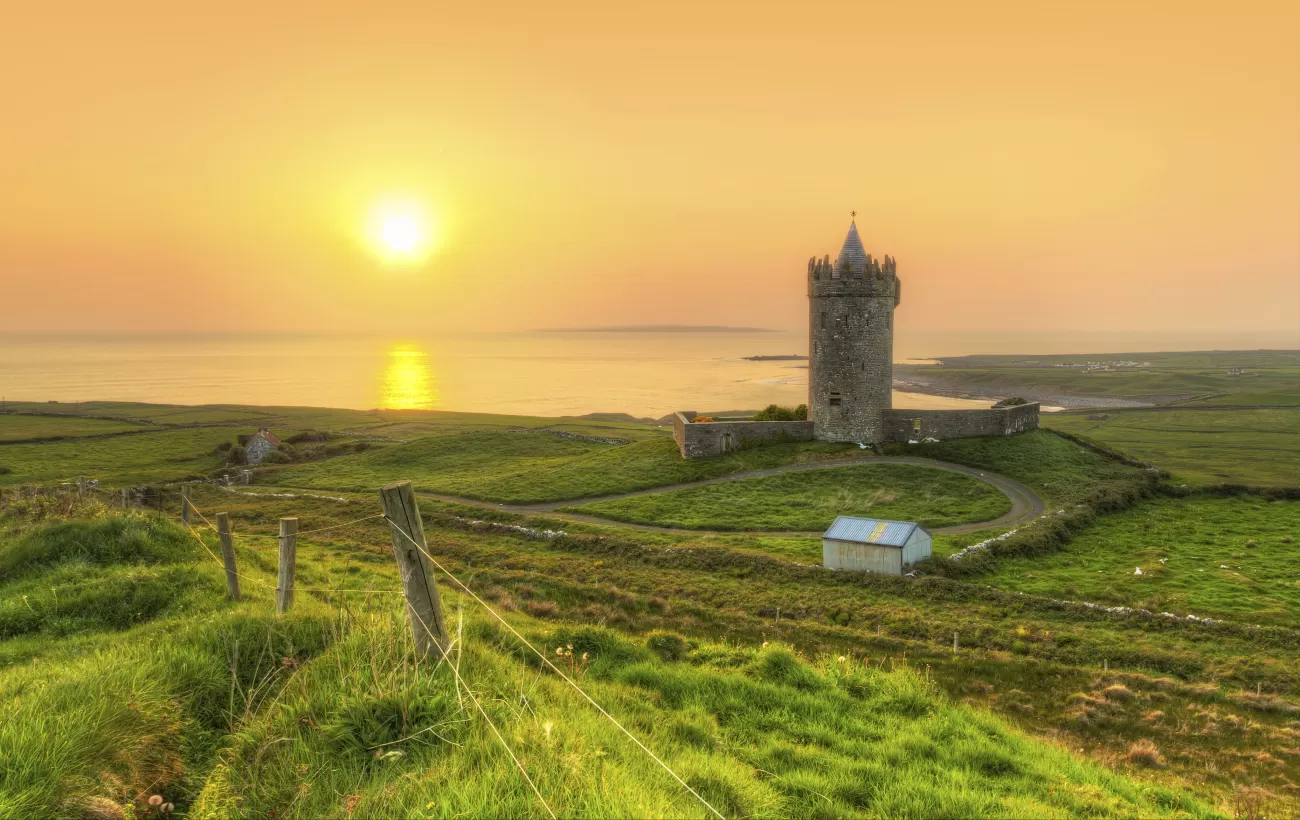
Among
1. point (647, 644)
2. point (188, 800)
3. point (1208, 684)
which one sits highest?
point (188, 800)

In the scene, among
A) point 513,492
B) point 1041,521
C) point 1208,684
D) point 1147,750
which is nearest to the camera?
point 1147,750

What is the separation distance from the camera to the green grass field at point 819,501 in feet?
107

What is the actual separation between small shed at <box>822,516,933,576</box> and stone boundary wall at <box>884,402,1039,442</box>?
18.0 m

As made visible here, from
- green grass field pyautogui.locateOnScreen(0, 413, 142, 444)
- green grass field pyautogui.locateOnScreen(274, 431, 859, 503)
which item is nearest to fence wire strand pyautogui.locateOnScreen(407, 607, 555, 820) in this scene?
green grass field pyautogui.locateOnScreen(274, 431, 859, 503)

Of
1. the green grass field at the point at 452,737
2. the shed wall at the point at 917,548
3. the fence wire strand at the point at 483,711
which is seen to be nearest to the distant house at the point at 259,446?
the green grass field at the point at 452,737

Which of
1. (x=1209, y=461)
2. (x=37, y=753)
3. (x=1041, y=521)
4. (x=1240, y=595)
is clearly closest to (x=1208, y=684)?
(x=1240, y=595)

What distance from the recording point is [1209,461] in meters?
55.8

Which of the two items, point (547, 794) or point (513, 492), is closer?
point (547, 794)

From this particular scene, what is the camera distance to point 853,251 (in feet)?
141

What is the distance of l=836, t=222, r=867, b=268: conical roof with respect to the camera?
42594 mm

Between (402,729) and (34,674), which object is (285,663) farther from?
(34,674)

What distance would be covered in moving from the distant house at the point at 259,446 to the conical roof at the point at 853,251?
54.3 metres

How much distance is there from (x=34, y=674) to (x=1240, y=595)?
33.0m

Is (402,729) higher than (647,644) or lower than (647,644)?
higher
